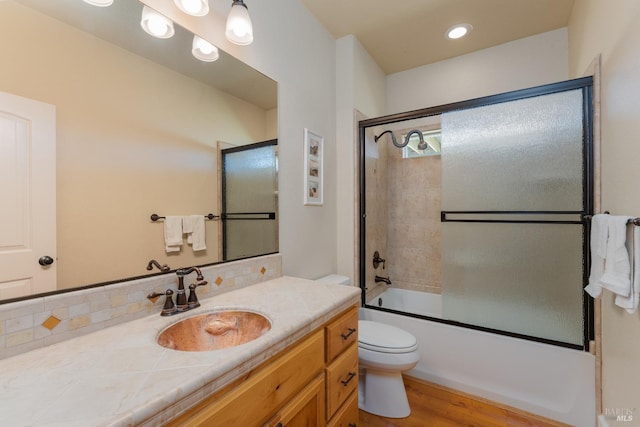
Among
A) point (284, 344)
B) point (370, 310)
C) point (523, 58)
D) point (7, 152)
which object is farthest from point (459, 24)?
point (7, 152)

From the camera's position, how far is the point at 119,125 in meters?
0.96

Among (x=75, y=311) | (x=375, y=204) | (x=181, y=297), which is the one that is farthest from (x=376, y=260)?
(x=75, y=311)

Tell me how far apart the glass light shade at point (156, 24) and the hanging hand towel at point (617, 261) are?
1.97m

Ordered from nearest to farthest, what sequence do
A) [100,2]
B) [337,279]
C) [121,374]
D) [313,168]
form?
1. [121,374]
2. [100,2]
3. [313,168]
4. [337,279]

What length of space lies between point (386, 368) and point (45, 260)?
160cm

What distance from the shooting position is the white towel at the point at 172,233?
43.0 inches

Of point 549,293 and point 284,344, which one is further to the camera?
point 549,293

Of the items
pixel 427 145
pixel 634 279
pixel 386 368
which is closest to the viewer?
pixel 634 279

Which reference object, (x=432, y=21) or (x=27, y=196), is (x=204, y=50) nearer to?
(x=27, y=196)

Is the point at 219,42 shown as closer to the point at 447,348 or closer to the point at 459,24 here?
the point at 459,24

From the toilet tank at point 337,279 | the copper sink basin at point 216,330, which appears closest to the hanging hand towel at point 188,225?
the copper sink basin at point 216,330

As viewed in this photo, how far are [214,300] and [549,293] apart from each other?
192 cm

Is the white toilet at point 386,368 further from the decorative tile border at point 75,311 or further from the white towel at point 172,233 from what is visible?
the white towel at point 172,233

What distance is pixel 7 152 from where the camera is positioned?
72 cm
